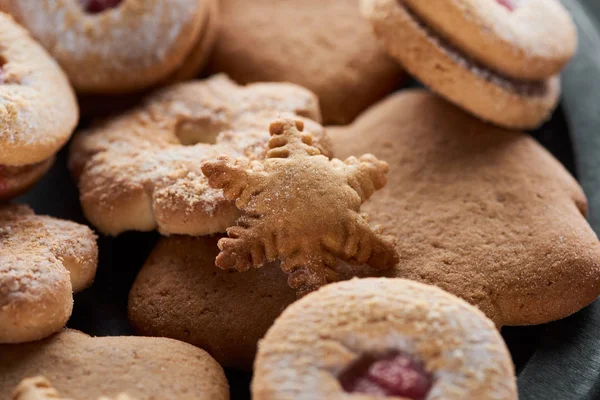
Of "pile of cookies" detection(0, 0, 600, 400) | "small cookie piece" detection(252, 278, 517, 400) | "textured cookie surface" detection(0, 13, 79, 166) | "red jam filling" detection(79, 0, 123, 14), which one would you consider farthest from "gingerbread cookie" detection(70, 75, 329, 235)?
"small cookie piece" detection(252, 278, 517, 400)

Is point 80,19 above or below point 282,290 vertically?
above

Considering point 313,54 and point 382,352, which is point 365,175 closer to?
point 382,352

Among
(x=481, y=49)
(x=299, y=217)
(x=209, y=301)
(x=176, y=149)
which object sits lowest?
(x=209, y=301)

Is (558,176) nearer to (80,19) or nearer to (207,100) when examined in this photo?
(207,100)

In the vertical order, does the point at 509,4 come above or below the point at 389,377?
above

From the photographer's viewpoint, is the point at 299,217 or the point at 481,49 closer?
the point at 299,217

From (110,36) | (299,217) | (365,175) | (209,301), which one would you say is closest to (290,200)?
(299,217)

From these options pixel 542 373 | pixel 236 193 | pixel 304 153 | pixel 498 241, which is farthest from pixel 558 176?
pixel 236 193
